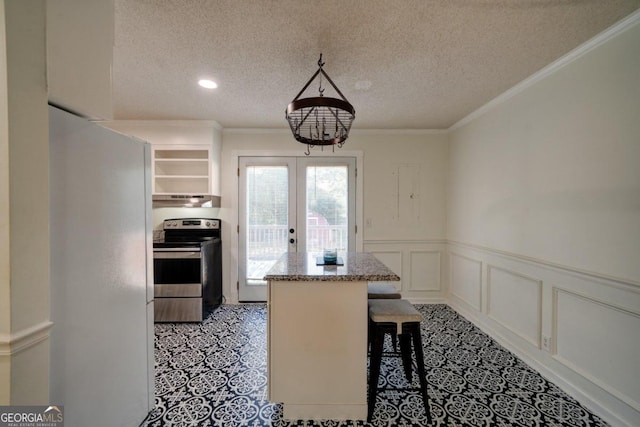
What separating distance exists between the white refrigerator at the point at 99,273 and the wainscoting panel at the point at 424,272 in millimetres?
3244

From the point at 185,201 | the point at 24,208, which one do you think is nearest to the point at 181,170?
the point at 185,201

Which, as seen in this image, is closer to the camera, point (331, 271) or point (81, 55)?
point (81, 55)

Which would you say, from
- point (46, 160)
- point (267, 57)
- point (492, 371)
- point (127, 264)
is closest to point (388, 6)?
point (267, 57)

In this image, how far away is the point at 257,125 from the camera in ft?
11.7

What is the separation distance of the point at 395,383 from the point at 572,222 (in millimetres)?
1795

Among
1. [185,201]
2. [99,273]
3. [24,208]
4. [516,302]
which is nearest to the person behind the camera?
[24,208]

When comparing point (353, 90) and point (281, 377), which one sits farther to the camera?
point (353, 90)

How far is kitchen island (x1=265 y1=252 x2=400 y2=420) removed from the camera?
5.62ft

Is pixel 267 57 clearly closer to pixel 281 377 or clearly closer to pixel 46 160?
pixel 46 160

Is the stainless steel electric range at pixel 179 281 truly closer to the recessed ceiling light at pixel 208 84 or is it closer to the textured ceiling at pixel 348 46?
the textured ceiling at pixel 348 46

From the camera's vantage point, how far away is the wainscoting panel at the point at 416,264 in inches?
150

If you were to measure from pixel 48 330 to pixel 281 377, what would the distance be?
4.06 ft

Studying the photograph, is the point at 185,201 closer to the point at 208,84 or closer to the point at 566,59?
the point at 208,84

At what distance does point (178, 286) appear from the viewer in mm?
3152
